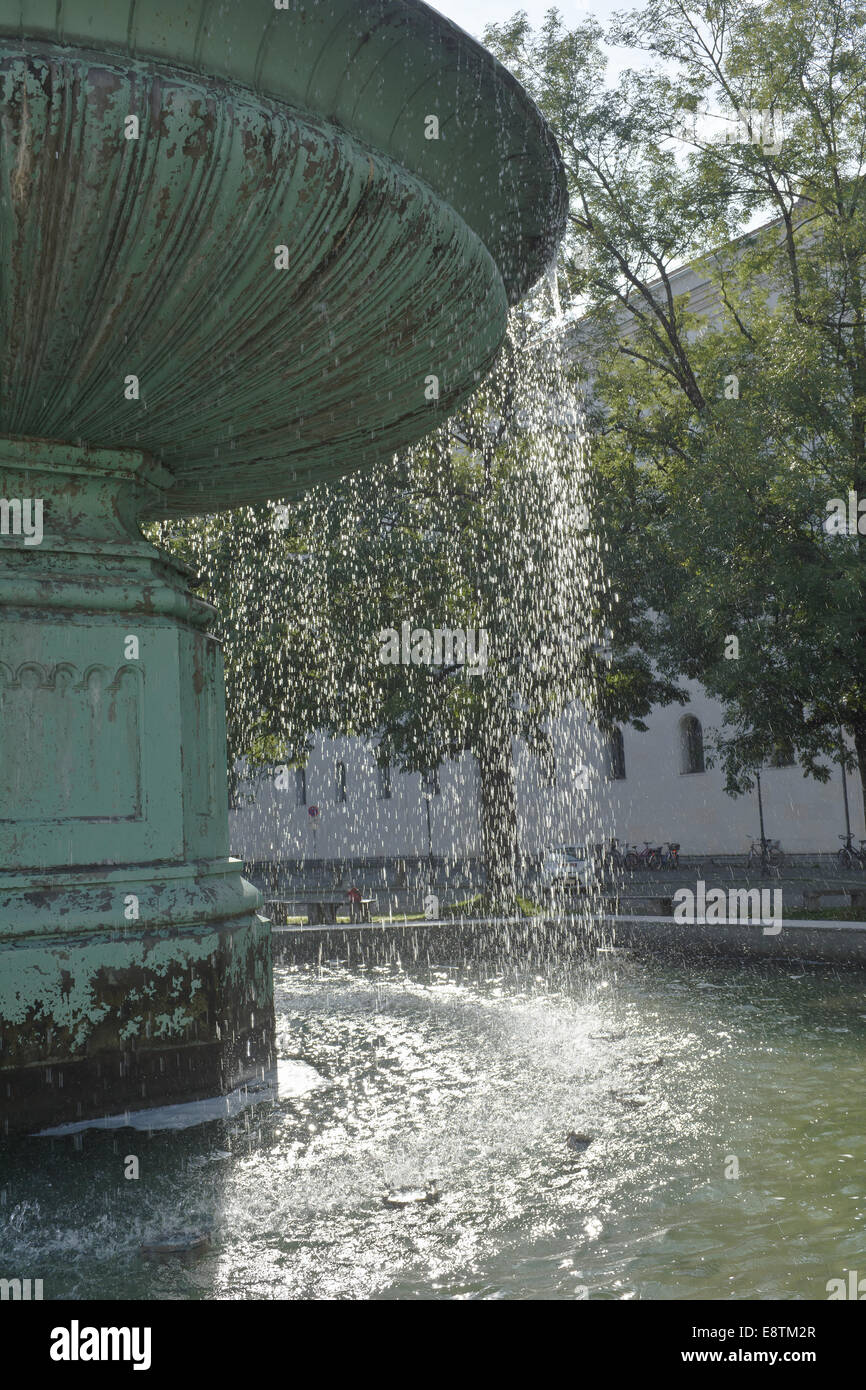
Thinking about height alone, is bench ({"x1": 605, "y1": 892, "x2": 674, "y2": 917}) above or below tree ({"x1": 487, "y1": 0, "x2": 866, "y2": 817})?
below

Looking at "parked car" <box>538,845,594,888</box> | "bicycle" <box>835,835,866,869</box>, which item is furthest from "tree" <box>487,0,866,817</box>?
"parked car" <box>538,845,594,888</box>

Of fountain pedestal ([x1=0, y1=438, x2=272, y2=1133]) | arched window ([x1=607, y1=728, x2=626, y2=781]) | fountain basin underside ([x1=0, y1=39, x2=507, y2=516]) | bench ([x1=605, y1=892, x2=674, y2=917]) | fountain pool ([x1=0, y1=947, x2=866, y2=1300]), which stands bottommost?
fountain pool ([x1=0, y1=947, x2=866, y2=1300])

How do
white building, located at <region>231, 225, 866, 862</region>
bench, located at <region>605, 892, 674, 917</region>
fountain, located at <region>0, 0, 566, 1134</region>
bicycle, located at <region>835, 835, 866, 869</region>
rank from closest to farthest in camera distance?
1. fountain, located at <region>0, 0, 566, 1134</region>
2. bench, located at <region>605, 892, 674, 917</region>
3. bicycle, located at <region>835, 835, 866, 869</region>
4. white building, located at <region>231, 225, 866, 862</region>

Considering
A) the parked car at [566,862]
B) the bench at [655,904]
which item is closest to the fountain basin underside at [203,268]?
the bench at [655,904]

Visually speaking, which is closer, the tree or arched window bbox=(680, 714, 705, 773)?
the tree

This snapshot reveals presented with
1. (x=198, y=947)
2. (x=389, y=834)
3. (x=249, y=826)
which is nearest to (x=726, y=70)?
(x=198, y=947)

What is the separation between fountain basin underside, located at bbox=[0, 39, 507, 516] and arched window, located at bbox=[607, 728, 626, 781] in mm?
31627

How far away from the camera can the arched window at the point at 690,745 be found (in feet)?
111

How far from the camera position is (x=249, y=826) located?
47.9m

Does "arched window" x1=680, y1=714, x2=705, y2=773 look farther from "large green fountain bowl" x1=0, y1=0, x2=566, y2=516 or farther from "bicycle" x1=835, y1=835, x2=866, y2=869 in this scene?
"large green fountain bowl" x1=0, y1=0, x2=566, y2=516

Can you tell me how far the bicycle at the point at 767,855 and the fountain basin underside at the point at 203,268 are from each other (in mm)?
25229

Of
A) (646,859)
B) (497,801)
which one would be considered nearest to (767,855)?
(646,859)

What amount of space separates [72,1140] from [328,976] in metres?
4.23

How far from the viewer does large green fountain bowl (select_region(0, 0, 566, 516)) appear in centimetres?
352
